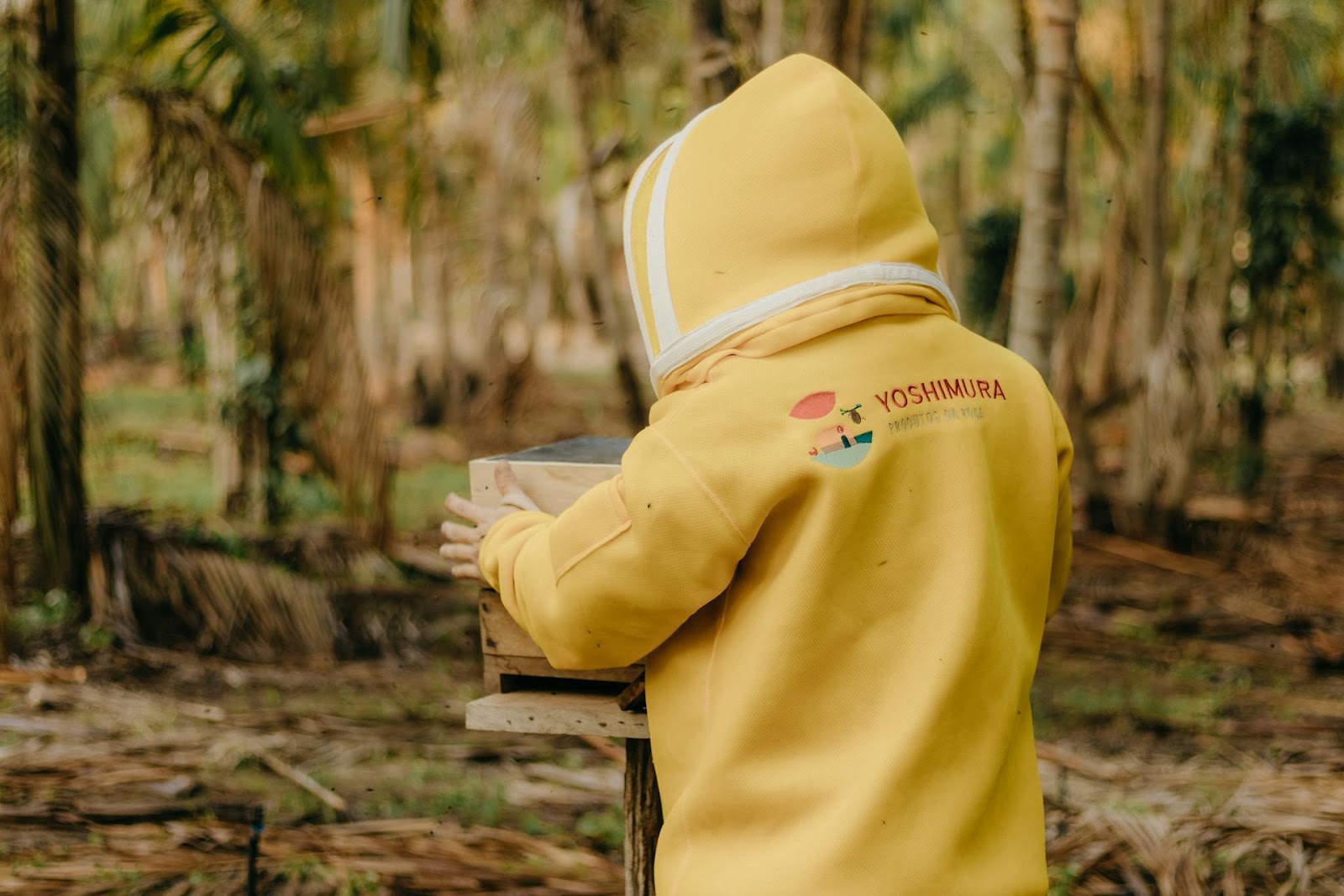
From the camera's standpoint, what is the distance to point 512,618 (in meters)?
1.96

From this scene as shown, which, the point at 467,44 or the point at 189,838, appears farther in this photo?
the point at 467,44

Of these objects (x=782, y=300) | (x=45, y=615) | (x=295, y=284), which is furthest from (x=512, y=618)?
(x=45, y=615)

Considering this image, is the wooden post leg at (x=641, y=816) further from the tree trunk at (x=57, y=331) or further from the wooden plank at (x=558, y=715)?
the tree trunk at (x=57, y=331)

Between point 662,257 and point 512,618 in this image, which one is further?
point 512,618

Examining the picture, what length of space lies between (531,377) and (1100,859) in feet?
19.2

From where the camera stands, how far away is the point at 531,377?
8.60m

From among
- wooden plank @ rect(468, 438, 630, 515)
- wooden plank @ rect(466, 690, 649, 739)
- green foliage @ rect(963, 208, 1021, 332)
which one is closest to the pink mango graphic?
wooden plank @ rect(468, 438, 630, 515)

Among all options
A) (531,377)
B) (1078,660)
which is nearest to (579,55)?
(531,377)

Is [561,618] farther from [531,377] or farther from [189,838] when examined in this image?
[531,377]

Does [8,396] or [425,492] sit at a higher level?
[8,396]

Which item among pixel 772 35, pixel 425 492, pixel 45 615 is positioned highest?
pixel 772 35

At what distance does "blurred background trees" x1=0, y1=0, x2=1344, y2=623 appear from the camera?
16.4 feet

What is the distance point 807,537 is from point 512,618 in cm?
63

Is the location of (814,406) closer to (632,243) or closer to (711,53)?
(632,243)
